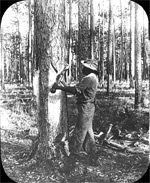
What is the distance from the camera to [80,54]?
6621mm

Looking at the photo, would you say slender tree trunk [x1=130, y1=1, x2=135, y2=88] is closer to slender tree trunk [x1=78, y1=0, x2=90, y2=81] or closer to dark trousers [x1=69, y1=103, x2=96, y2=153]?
slender tree trunk [x1=78, y1=0, x2=90, y2=81]

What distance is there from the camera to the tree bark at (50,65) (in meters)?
6.67

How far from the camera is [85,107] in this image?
6.68 meters

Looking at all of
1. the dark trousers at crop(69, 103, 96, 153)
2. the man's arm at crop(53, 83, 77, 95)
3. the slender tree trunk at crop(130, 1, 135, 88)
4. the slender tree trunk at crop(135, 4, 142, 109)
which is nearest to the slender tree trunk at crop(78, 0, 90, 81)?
the man's arm at crop(53, 83, 77, 95)

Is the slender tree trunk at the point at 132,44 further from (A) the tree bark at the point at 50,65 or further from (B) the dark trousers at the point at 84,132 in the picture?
(A) the tree bark at the point at 50,65

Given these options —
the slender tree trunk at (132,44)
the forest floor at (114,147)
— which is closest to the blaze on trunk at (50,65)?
the forest floor at (114,147)

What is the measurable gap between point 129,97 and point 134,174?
4.39ft

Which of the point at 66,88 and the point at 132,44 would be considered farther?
the point at 132,44

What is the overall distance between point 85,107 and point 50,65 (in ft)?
3.04

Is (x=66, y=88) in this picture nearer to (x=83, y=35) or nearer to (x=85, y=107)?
(x=85, y=107)

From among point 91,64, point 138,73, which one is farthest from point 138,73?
point 91,64

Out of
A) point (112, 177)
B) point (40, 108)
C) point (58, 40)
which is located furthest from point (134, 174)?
point (58, 40)

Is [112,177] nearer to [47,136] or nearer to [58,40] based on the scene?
[47,136]

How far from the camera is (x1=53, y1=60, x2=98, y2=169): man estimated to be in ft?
21.6
